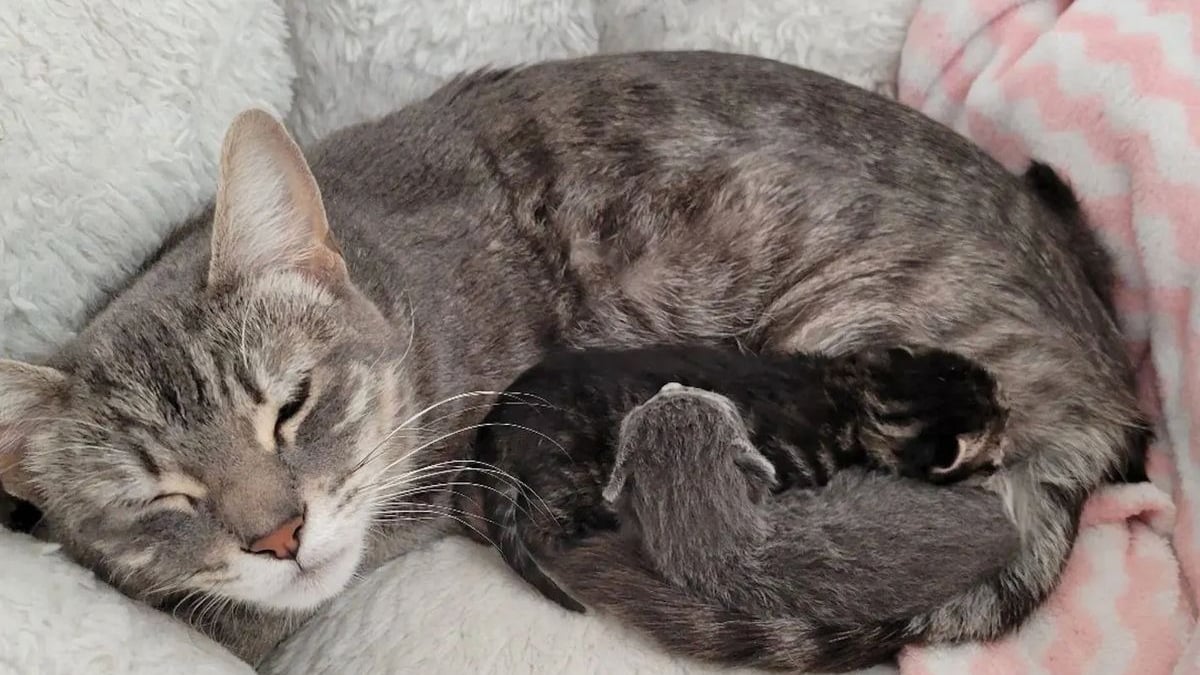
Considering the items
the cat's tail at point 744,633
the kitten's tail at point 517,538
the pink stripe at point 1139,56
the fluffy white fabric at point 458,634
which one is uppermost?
the pink stripe at point 1139,56

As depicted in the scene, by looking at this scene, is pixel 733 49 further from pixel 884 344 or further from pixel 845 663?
pixel 845 663

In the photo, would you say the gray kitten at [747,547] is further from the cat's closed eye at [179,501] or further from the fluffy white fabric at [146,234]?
the cat's closed eye at [179,501]

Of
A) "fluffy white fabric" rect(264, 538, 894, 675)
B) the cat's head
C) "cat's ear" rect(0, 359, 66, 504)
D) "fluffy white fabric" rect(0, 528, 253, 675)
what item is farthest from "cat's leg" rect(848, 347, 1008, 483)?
"cat's ear" rect(0, 359, 66, 504)

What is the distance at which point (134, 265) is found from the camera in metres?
1.53

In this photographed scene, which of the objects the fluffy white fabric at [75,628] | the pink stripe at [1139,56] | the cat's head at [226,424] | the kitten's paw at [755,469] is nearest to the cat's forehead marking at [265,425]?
the cat's head at [226,424]

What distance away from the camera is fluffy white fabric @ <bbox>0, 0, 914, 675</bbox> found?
47.8 inches

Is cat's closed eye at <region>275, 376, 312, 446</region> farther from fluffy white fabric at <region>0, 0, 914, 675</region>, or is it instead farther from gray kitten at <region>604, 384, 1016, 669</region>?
gray kitten at <region>604, 384, 1016, 669</region>

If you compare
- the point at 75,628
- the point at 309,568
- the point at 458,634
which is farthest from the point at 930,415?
the point at 75,628

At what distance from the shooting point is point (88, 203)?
1460 millimetres

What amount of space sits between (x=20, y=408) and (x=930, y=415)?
1109 mm

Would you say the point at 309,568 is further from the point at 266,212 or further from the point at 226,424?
the point at 266,212

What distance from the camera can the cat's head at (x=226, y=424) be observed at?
119 cm

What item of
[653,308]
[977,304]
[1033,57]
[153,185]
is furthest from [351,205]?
[1033,57]

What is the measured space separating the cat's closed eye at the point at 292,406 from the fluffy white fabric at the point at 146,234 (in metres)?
0.27
